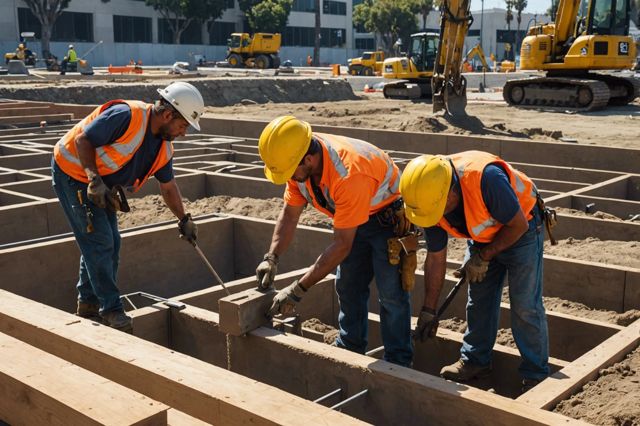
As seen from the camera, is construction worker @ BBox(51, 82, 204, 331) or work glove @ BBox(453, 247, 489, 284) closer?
work glove @ BBox(453, 247, 489, 284)

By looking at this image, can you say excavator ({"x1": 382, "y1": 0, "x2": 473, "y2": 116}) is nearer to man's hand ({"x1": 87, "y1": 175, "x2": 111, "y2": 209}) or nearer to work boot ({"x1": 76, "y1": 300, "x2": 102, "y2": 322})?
work boot ({"x1": 76, "y1": 300, "x2": 102, "y2": 322})

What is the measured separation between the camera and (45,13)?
4809 centimetres

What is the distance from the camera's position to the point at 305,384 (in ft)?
14.3

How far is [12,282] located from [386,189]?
3.41 metres

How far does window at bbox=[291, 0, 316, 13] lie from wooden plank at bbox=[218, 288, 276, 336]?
213 feet

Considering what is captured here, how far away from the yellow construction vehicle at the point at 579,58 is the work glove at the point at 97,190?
17.5m

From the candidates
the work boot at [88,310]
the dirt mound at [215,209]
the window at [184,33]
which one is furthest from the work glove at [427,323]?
the window at [184,33]

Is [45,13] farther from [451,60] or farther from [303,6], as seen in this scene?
[451,60]

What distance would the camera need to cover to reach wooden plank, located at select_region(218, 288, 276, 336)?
4.43 meters

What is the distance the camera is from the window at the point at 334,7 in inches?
2785

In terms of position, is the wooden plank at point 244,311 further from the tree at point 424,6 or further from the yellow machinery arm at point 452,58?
the tree at point 424,6

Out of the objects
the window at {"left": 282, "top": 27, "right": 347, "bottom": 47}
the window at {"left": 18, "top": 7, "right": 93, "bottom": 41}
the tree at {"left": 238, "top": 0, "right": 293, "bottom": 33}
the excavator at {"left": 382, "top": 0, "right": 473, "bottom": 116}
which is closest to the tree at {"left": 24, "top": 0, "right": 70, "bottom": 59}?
the window at {"left": 18, "top": 7, "right": 93, "bottom": 41}

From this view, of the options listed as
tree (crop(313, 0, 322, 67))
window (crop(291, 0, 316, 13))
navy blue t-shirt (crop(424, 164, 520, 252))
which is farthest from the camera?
window (crop(291, 0, 316, 13))

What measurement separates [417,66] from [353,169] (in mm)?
22347
